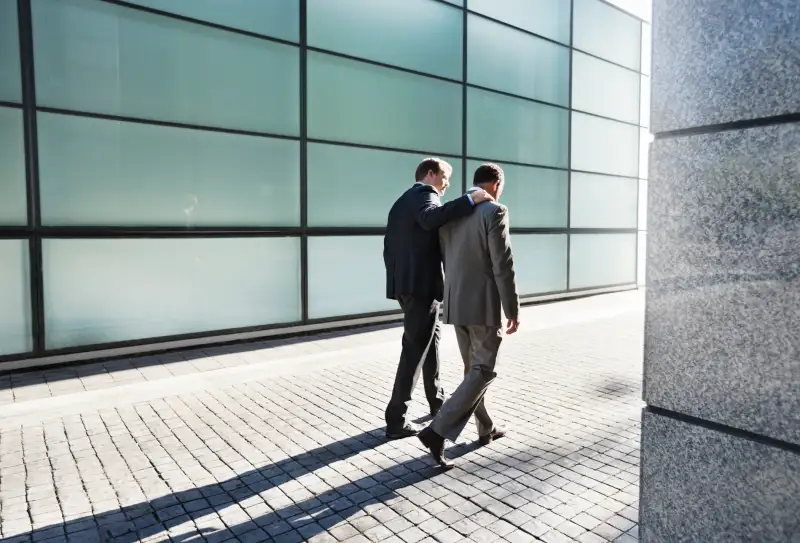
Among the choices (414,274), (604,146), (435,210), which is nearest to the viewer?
(435,210)

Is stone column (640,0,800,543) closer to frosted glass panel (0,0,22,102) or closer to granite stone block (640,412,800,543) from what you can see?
granite stone block (640,412,800,543)

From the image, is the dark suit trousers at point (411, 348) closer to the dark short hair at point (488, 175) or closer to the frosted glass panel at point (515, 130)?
the dark short hair at point (488, 175)

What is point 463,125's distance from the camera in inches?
454

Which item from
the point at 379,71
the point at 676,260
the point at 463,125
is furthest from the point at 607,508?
the point at 463,125

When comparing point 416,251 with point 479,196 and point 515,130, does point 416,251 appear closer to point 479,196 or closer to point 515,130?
point 479,196

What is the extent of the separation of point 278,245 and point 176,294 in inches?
67.6

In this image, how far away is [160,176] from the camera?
782cm

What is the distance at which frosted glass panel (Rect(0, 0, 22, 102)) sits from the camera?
6.67 metres

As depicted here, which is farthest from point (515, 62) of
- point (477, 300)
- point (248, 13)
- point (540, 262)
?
point (477, 300)

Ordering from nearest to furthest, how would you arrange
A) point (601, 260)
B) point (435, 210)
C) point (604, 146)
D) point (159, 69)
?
point (435, 210) → point (159, 69) → point (604, 146) → point (601, 260)

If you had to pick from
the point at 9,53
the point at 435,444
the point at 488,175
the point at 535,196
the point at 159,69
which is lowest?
the point at 435,444

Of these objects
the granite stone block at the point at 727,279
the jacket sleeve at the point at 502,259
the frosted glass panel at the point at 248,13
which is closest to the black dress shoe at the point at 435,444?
the jacket sleeve at the point at 502,259

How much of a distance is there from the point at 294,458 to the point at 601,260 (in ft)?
41.8

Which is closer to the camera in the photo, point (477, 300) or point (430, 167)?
point (477, 300)
